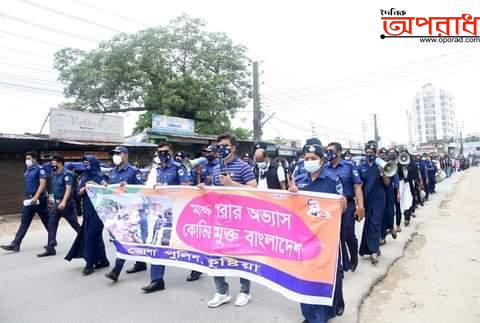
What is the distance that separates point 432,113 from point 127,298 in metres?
102

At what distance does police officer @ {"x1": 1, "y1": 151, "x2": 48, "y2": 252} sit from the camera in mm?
6816

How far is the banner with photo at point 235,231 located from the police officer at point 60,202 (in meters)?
1.53

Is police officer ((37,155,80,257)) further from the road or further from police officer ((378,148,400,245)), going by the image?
police officer ((378,148,400,245))

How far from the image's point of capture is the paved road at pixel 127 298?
3689 mm

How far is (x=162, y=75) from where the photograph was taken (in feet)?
77.8

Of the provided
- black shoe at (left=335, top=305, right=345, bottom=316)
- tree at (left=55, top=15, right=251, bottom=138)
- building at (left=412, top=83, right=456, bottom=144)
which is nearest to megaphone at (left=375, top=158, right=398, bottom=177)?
black shoe at (left=335, top=305, right=345, bottom=316)

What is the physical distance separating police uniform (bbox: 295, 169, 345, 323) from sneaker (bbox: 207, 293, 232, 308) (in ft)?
3.14

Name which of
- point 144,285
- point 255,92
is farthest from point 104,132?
point 144,285

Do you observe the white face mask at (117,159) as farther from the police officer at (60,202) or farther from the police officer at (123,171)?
the police officer at (60,202)

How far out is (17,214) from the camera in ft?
42.6

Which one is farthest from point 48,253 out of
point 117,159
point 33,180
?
point 117,159

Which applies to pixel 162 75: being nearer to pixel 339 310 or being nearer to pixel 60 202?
pixel 60 202

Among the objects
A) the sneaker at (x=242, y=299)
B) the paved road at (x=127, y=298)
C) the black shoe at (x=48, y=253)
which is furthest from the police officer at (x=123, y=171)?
the black shoe at (x=48, y=253)

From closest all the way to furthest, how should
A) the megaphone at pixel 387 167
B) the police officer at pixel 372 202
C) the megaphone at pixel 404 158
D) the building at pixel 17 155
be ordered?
the police officer at pixel 372 202, the megaphone at pixel 387 167, the megaphone at pixel 404 158, the building at pixel 17 155
